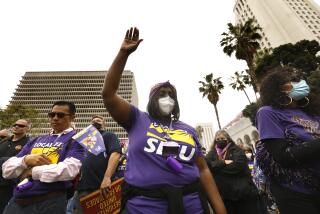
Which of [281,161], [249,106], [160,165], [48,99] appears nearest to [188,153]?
[160,165]

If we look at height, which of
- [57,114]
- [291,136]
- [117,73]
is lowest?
[291,136]

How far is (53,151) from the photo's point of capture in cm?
249

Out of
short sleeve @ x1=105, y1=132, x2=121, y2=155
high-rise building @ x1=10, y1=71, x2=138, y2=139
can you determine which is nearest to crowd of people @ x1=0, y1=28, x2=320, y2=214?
short sleeve @ x1=105, y1=132, x2=121, y2=155

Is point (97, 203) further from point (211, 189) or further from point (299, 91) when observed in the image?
point (299, 91)

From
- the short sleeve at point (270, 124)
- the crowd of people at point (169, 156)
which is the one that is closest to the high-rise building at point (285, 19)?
the crowd of people at point (169, 156)

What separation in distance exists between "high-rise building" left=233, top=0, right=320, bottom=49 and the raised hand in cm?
7790

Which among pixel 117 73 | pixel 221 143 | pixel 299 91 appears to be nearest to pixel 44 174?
pixel 117 73

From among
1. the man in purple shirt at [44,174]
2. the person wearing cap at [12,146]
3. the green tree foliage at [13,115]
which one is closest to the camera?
the man in purple shirt at [44,174]

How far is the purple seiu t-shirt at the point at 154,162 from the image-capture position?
168cm

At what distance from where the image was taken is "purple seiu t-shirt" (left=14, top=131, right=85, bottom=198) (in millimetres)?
2230

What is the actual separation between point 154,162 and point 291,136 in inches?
48.1

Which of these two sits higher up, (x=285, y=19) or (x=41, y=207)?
(x=285, y=19)

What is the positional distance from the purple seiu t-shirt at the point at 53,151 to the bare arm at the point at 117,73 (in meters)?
1.00

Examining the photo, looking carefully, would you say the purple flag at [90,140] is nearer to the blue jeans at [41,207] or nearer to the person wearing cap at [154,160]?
the blue jeans at [41,207]
